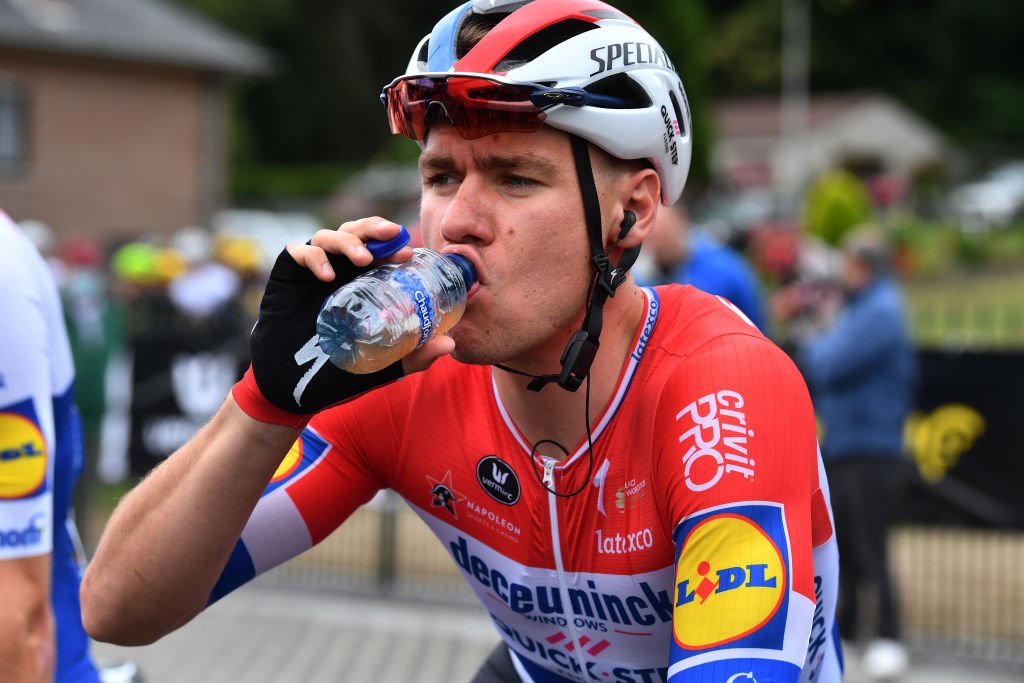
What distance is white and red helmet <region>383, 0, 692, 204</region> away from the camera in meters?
2.26

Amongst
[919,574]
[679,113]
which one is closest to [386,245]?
[679,113]

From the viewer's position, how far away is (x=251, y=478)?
7.59 ft

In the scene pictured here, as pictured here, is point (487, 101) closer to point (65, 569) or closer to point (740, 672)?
point (740, 672)

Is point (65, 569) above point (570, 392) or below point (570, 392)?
below

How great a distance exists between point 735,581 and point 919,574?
21.4ft

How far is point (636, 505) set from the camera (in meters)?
2.30

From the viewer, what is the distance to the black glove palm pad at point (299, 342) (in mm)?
2143

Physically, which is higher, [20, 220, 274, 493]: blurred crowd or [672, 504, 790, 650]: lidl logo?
[672, 504, 790, 650]: lidl logo

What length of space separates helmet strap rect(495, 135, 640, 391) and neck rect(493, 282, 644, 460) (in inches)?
2.1

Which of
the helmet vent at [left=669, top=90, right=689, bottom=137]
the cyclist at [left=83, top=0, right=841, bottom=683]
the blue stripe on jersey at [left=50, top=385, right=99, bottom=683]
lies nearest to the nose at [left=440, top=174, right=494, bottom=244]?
the cyclist at [left=83, top=0, right=841, bottom=683]

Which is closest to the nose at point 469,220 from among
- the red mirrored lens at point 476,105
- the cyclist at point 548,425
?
the cyclist at point 548,425

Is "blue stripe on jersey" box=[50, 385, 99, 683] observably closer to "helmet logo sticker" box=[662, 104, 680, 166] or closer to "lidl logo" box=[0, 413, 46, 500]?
"lidl logo" box=[0, 413, 46, 500]

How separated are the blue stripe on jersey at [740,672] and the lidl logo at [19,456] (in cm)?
136

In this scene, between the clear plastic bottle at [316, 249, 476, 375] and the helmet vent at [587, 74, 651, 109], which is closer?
the clear plastic bottle at [316, 249, 476, 375]
